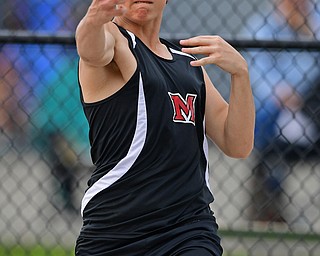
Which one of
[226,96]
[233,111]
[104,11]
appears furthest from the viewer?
[226,96]

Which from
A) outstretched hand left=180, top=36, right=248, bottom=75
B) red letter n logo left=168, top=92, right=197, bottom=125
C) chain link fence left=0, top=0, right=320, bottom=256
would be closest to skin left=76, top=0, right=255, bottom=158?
outstretched hand left=180, top=36, right=248, bottom=75

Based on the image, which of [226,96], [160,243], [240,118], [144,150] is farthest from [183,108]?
[226,96]

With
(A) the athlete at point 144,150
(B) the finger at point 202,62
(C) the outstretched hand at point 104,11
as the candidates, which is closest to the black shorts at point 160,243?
(A) the athlete at point 144,150

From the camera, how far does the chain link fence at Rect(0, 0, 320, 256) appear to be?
4977mm

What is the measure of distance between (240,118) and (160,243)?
56cm

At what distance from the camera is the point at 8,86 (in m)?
5.02

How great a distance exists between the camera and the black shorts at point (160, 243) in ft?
9.01

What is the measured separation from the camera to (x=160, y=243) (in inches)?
109

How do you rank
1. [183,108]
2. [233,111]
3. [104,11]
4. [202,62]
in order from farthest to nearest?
[233,111] → [183,108] → [202,62] → [104,11]

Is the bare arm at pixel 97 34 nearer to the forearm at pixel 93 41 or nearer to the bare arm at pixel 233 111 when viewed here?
the forearm at pixel 93 41

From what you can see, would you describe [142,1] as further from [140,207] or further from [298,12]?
[298,12]

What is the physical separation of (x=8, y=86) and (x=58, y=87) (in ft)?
0.93

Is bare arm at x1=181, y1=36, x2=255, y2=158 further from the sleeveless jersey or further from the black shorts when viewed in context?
the black shorts

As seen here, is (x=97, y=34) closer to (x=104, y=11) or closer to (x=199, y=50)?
(x=104, y=11)
